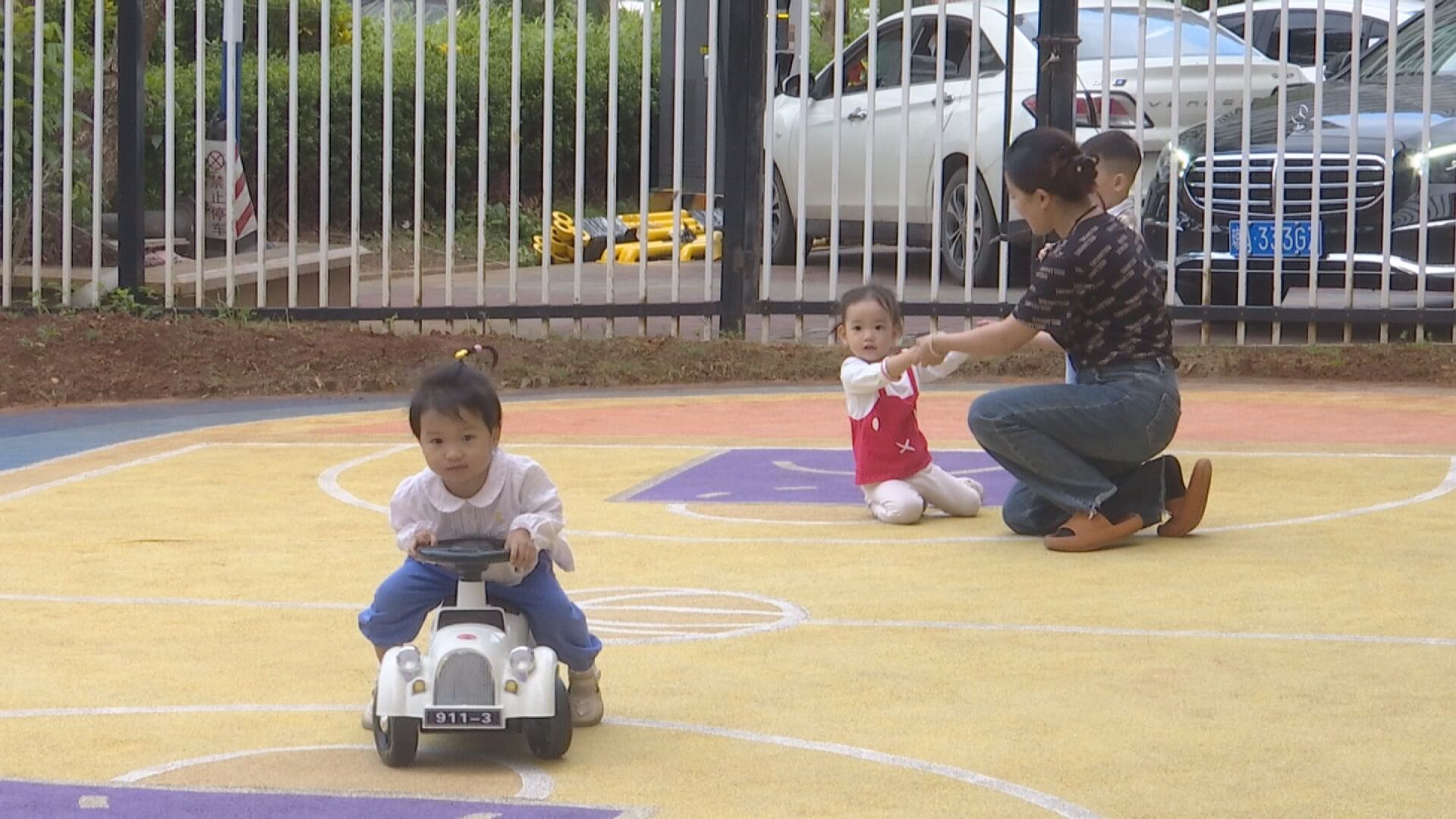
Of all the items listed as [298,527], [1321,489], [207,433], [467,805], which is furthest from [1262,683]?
[207,433]

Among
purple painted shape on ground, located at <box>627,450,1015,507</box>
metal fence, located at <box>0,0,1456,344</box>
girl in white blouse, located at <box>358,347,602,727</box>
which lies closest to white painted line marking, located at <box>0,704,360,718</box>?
girl in white blouse, located at <box>358,347,602,727</box>

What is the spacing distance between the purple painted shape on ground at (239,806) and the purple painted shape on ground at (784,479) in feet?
11.9

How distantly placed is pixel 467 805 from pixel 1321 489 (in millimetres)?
4329

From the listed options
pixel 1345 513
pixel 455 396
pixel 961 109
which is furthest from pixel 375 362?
pixel 455 396

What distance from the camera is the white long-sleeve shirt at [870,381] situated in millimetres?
6602

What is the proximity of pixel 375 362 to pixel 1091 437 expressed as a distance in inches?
222

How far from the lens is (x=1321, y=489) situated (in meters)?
7.42

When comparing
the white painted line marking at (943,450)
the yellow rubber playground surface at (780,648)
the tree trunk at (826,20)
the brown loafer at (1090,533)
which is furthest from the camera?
the tree trunk at (826,20)

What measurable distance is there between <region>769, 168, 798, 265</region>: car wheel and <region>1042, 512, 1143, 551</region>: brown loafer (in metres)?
6.44

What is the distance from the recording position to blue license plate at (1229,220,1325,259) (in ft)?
36.8

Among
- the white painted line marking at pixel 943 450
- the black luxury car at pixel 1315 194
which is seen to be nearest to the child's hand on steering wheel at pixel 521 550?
the white painted line marking at pixel 943 450

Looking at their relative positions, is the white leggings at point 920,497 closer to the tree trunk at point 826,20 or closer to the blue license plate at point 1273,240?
the blue license plate at point 1273,240

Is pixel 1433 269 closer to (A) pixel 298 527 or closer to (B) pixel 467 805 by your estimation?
(A) pixel 298 527

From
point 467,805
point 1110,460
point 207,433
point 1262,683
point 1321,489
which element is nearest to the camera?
point 467,805
